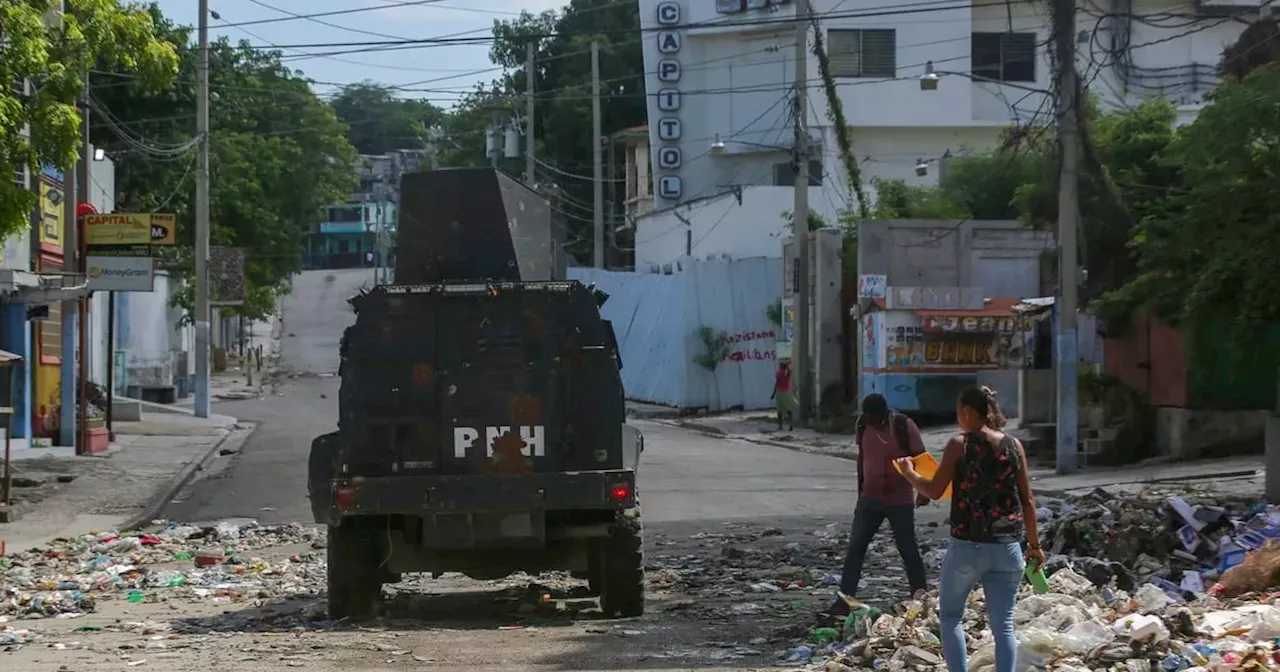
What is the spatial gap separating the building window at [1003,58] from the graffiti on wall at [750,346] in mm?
14012

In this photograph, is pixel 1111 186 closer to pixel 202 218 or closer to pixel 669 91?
pixel 202 218

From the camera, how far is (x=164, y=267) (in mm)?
55156

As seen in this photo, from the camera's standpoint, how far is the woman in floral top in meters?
7.27

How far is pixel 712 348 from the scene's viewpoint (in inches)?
1757

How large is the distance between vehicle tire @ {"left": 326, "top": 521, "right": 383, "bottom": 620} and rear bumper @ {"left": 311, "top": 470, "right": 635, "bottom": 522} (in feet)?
1.71

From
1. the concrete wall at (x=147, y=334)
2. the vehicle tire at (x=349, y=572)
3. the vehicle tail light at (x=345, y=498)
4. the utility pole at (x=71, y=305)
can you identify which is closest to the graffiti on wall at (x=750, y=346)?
the concrete wall at (x=147, y=334)

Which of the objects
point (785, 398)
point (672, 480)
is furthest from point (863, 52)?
point (672, 480)

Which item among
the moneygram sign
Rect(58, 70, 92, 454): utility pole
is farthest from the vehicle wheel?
the moneygram sign

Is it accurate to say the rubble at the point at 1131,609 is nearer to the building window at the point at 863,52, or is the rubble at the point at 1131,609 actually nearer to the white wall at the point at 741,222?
the white wall at the point at 741,222

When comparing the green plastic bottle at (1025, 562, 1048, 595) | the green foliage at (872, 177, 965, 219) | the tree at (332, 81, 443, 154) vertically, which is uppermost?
the tree at (332, 81, 443, 154)

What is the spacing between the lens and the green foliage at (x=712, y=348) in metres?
44.6

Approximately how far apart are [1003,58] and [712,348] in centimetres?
1632

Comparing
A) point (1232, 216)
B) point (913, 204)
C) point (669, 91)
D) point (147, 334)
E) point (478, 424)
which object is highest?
point (669, 91)

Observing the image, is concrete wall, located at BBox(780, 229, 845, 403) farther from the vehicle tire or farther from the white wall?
the vehicle tire
